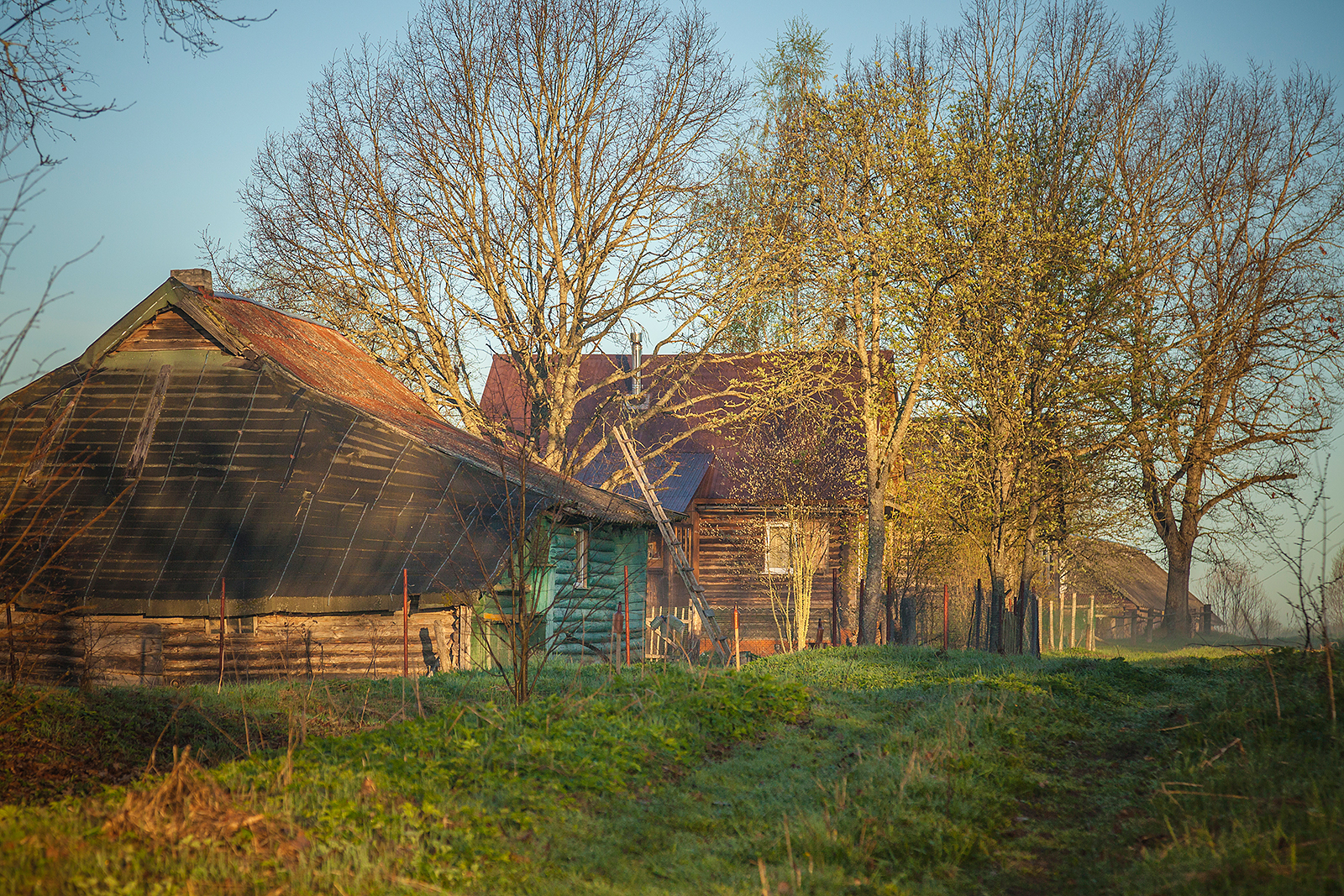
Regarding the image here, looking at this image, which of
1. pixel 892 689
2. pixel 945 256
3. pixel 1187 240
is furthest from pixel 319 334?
pixel 1187 240

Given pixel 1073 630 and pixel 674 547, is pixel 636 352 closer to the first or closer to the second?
pixel 674 547

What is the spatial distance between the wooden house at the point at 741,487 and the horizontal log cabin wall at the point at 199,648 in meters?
7.93

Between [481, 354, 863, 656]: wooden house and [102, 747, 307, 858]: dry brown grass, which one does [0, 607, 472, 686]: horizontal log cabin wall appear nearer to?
[481, 354, 863, 656]: wooden house

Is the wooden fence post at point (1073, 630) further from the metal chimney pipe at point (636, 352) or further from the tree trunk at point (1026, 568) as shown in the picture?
the metal chimney pipe at point (636, 352)

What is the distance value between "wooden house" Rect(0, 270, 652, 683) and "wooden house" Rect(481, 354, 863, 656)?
533cm

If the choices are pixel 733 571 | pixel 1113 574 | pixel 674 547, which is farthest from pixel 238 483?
pixel 1113 574

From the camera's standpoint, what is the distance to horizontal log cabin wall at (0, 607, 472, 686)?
13.9 metres

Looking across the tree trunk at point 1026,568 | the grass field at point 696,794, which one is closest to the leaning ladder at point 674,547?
the tree trunk at point 1026,568

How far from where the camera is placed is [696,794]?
7254mm

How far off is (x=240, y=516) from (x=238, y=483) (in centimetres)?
81

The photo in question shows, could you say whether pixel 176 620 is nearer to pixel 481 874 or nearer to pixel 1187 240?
pixel 481 874

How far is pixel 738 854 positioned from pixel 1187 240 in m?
23.1

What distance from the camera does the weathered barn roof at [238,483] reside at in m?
13.8

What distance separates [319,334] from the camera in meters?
21.1
